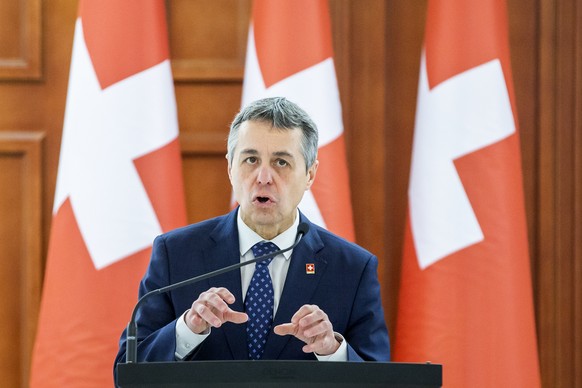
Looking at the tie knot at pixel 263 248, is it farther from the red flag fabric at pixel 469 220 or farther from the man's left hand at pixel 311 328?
the red flag fabric at pixel 469 220

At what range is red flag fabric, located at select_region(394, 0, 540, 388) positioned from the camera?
2.60 metres

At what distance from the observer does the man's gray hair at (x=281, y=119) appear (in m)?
1.77

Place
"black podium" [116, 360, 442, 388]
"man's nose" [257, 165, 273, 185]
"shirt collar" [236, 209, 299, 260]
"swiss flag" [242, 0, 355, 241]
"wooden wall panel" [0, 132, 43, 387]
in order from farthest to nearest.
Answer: "wooden wall panel" [0, 132, 43, 387]
"swiss flag" [242, 0, 355, 241]
"shirt collar" [236, 209, 299, 260]
"man's nose" [257, 165, 273, 185]
"black podium" [116, 360, 442, 388]

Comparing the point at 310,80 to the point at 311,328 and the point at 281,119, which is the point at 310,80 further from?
the point at 311,328

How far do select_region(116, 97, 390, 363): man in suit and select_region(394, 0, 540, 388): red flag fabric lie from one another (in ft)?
2.75

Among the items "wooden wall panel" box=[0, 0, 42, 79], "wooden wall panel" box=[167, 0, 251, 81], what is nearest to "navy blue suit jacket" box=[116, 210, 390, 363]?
"wooden wall panel" box=[167, 0, 251, 81]

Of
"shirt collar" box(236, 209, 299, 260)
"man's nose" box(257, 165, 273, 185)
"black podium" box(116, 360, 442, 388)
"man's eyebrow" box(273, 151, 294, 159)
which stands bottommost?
"black podium" box(116, 360, 442, 388)

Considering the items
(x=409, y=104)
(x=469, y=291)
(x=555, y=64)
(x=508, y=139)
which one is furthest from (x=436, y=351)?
(x=555, y=64)

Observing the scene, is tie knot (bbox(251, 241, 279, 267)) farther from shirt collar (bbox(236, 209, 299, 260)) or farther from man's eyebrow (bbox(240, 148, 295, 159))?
man's eyebrow (bbox(240, 148, 295, 159))

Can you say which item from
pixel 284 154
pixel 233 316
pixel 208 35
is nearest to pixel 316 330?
pixel 233 316

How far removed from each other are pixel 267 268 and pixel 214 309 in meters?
0.35

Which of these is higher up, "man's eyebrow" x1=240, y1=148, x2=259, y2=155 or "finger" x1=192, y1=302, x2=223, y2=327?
"man's eyebrow" x1=240, y1=148, x2=259, y2=155

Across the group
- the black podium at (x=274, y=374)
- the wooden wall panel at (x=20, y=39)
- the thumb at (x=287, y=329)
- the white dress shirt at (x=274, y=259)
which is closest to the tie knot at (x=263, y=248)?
the white dress shirt at (x=274, y=259)

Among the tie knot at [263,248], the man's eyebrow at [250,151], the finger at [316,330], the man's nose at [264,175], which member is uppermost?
the man's eyebrow at [250,151]
